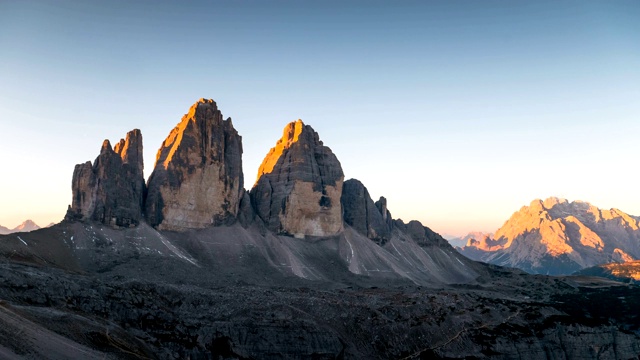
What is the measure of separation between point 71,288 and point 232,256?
8532 centimetres

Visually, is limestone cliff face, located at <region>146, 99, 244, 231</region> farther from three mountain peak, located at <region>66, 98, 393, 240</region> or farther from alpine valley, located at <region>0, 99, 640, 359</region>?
alpine valley, located at <region>0, 99, 640, 359</region>

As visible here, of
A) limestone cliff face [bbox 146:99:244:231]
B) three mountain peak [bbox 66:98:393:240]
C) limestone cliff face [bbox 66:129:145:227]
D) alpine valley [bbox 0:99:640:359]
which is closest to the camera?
alpine valley [bbox 0:99:640:359]

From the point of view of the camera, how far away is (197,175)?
557 ft

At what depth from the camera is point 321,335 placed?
83938 mm

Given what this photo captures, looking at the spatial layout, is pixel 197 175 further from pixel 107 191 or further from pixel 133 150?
pixel 107 191

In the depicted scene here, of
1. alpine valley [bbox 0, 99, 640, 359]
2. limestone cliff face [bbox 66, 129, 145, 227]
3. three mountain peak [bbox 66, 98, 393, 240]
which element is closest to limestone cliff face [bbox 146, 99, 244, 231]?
three mountain peak [bbox 66, 98, 393, 240]

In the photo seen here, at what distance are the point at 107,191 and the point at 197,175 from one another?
29534 millimetres

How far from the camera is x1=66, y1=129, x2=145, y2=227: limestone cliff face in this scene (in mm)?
149125

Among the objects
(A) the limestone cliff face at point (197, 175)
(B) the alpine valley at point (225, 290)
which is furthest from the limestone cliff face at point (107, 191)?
(A) the limestone cliff face at point (197, 175)

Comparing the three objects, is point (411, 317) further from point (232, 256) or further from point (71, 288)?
point (232, 256)

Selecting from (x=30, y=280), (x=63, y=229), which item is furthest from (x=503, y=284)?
(x=30, y=280)

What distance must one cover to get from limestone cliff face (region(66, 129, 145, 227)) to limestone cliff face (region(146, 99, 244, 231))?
6654mm

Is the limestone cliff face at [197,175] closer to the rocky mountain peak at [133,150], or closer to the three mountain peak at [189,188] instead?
the three mountain peak at [189,188]

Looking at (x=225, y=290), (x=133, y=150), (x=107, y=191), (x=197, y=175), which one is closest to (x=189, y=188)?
(x=197, y=175)
